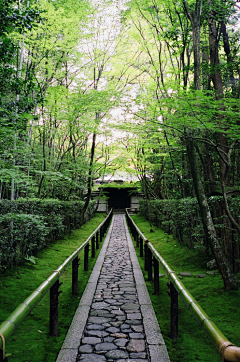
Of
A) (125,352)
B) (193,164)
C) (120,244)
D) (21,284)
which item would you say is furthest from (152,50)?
(125,352)

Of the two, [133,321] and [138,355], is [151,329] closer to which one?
[133,321]

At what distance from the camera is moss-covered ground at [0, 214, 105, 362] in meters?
3.09

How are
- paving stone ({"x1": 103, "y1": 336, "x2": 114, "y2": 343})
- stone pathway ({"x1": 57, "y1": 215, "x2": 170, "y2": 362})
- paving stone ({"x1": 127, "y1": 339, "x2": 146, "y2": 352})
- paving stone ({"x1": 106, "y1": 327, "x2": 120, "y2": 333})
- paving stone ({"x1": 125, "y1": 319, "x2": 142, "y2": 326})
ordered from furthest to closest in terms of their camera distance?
paving stone ({"x1": 125, "y1": 319, "x2": 142, "y2": 326}) → paving stone ({"x1": 106, "y1": 327, "x2": 120, "y2": 333}) → paving stone ({"x1": 103, "y1": 336, "x2": 114, "y2": 343}) → paving stone ({"x1": 127, "y1": 339, "x2": 146, "y2": 352}) → stone pathway ({"x1": 57, "y1": 215, "x2": 170, "y2": 362})

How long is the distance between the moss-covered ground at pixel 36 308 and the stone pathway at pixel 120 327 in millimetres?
297

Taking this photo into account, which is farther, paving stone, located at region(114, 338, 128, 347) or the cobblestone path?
paving stone, located at region(114, 338, 128, 347)

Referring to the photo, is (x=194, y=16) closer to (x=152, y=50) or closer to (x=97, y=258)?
(x=152, y=50)

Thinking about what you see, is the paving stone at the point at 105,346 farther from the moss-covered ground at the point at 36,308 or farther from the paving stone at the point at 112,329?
the moss-covered ground at the point at 36,308

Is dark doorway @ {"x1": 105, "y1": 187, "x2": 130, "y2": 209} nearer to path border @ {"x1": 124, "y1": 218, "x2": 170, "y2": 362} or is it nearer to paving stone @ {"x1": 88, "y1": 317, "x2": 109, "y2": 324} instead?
path border @ {"x1": 124, "y1": 218, "x2": 170, "y2": 362}

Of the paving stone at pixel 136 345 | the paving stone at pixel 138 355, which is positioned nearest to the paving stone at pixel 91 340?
the paving stone at pixel 136 345

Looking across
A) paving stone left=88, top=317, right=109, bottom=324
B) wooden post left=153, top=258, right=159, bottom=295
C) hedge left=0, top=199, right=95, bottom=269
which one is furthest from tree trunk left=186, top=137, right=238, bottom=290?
hedge left=0, top=199, right=95, bottom=269

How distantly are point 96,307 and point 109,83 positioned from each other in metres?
10.8

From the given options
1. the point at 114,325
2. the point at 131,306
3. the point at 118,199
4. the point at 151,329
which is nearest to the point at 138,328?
the point at 151,329

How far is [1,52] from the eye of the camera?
171 inches

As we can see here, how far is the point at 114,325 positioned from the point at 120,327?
112mm
